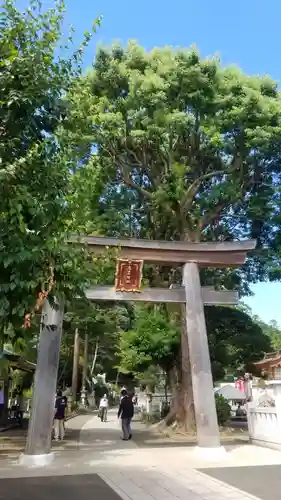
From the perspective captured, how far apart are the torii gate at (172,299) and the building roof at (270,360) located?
33.9 feet

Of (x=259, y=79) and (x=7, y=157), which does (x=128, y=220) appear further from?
(x=7, y=157)

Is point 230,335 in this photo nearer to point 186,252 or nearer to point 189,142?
point 186,252

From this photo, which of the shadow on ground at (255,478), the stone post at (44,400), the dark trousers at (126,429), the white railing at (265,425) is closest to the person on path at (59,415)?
the dark trousers at (126,429)

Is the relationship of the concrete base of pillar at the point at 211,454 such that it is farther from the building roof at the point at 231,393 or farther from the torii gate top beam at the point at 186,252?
the building roof at the point at 231,393

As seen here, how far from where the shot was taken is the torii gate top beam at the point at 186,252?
42.3ft

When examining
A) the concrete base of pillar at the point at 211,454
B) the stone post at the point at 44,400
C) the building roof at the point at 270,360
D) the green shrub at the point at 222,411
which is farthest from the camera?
the building roof at the point at 270,360

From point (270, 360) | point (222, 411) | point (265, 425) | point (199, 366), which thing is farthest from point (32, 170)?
point (270, 360)

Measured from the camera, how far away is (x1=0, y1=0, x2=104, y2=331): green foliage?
14.1 feet

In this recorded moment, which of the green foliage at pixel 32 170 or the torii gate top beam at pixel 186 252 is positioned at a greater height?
the torii gate top beam at pixel 186 252

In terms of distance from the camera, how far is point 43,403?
413 inches

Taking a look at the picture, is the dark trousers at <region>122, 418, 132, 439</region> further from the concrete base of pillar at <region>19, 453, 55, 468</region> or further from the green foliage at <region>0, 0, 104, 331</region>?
the green foliage at <region>0, 0, 104, 331</region>

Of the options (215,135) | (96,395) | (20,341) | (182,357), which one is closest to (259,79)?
(215,135)

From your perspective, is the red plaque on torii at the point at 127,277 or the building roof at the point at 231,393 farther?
the building roof at the point at 231,393

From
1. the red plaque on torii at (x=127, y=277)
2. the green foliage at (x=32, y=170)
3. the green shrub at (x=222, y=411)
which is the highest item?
the red plaque on torii at (x=127, y=277)
